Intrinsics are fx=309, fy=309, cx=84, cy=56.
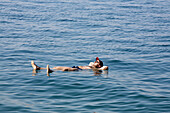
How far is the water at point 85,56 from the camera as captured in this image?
14.7 metres

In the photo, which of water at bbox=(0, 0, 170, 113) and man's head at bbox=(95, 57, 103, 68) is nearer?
water at bbox=(0, 0, 170, 113)

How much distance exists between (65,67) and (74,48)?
21.1ft

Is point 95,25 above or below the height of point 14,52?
above

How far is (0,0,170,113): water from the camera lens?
1474 cm

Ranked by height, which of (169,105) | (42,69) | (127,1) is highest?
(127,1)

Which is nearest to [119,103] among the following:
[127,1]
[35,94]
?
[35,94]

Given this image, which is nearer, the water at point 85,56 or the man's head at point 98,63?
the water at point 85,56

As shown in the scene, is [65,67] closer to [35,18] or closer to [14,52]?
[14,52]

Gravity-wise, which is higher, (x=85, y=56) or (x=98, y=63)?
(x=85, y=56)

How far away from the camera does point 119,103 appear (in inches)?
576

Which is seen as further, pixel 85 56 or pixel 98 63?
pixel 85 56

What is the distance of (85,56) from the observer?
77.7ft

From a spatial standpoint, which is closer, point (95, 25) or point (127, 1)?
point (95, 25)

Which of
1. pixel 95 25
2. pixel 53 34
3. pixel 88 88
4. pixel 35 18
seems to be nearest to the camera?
pixel 88 88
